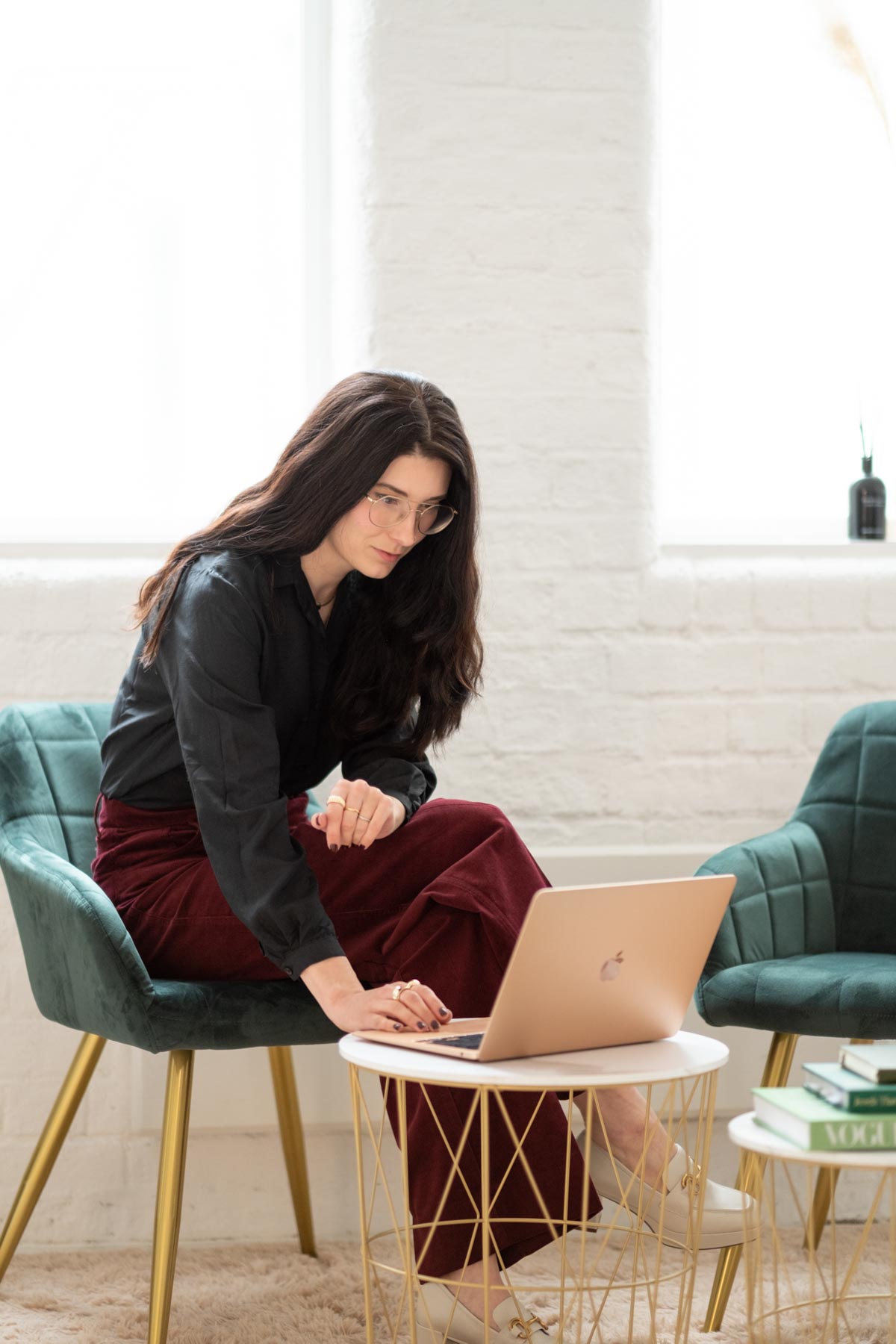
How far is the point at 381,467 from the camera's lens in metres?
1.71

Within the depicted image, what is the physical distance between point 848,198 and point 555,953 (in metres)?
1.92

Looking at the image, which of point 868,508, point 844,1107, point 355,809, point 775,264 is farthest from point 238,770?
point 775,264

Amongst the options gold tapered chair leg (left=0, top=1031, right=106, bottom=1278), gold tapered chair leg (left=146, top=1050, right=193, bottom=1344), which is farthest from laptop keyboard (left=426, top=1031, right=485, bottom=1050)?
gold tapered chair leg (left=0, top=1031, right=106, bottom=1278)

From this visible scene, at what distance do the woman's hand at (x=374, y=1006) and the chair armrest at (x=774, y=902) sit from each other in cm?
57

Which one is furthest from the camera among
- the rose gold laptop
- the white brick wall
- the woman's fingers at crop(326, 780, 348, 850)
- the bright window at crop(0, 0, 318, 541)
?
the bright window at crop(0, 0, 318, 541)

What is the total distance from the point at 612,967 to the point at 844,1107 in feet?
0.80

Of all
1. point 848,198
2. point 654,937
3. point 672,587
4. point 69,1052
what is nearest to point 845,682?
point 672,587

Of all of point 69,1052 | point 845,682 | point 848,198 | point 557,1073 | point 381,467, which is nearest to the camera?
point 557,1073

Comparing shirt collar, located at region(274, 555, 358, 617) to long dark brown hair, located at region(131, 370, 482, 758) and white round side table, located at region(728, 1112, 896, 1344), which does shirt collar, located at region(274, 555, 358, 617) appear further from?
white round side table, located at region(728, 1112, 896, 1344)

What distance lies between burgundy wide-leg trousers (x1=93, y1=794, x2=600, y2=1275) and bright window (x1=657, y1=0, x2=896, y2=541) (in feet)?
3.64

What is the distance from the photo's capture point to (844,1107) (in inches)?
45.2

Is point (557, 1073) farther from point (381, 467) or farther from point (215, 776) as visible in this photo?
point (381, 467)

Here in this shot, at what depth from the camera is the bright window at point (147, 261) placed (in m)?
2.45

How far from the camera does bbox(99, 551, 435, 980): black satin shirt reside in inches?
61.3
